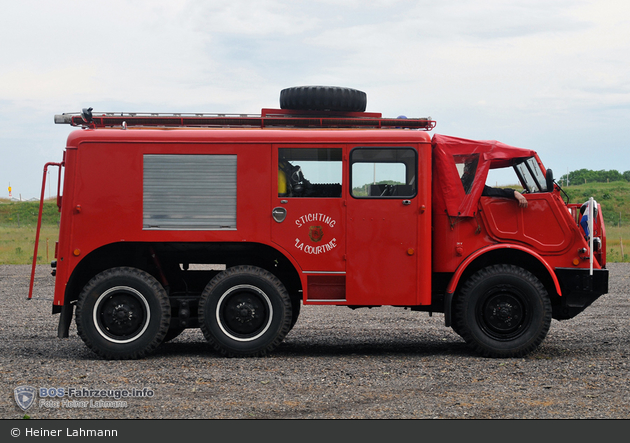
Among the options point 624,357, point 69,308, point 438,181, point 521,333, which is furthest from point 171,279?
point 624,357

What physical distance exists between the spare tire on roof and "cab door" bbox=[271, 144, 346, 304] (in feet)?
2.92

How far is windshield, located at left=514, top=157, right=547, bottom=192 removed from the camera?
27.6 ft

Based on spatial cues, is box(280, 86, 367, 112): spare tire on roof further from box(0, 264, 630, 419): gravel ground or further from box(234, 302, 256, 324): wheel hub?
box(0, 264, 630, 419): gravel ground

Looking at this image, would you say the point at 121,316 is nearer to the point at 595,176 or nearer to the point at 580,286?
the point at 580,286

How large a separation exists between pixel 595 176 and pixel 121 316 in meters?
78.8

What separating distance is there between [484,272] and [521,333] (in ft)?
3.00

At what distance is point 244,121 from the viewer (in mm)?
8656

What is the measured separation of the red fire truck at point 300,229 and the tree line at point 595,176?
239ft

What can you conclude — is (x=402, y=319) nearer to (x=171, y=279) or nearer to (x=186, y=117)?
(x=171, y=279)

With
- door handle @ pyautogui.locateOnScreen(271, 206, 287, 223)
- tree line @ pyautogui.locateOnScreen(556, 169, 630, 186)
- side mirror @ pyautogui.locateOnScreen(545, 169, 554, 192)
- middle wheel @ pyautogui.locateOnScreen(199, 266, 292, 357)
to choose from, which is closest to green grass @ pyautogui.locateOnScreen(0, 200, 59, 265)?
middle wheel @ pyautogui.locateOnScreen(199, 266, 292, 357)

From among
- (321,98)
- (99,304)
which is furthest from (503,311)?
(99,304)

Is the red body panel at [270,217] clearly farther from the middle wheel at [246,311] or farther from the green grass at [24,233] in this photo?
the green grass at [24,233]

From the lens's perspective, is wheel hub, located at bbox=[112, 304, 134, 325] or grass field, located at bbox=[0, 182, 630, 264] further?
grass field, located at bbox=[0, 182, 630, 264]

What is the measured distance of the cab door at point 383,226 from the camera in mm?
8148
